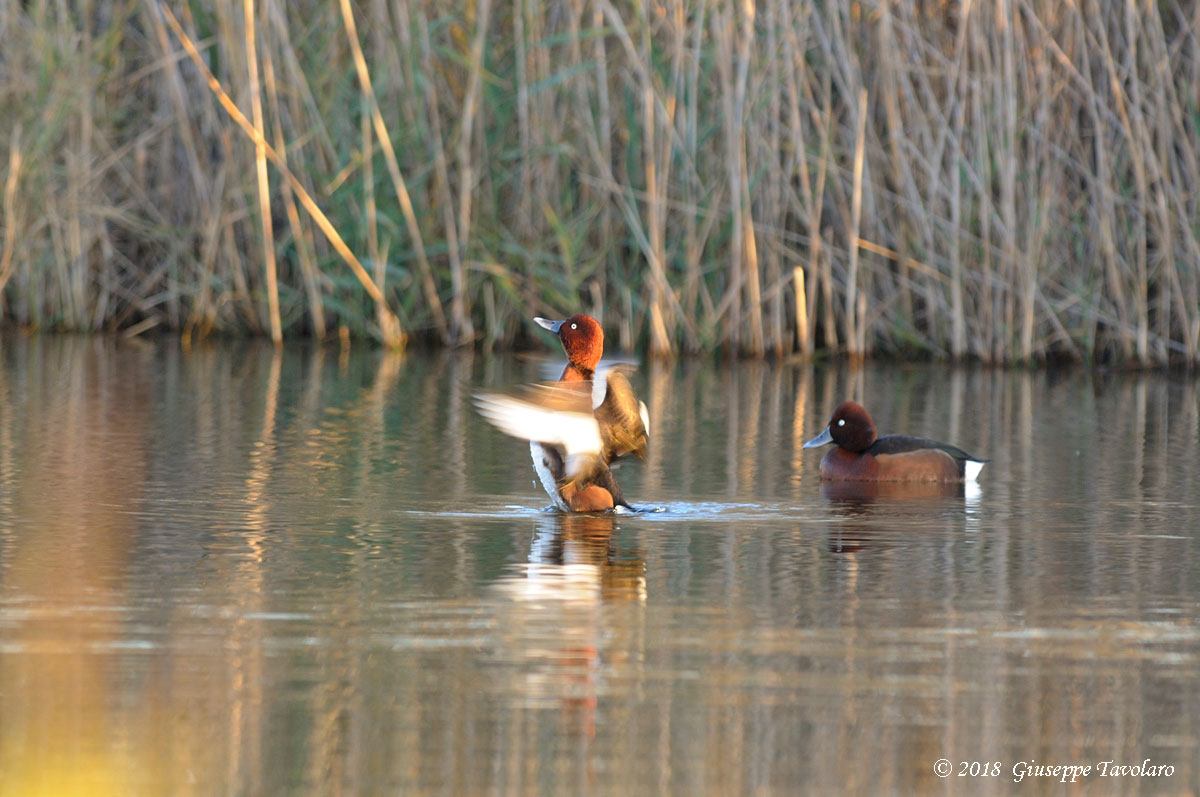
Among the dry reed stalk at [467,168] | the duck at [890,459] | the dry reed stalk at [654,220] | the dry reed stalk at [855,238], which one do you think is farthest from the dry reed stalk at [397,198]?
the duck at [890,459]

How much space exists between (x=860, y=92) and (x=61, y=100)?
472 centimetres

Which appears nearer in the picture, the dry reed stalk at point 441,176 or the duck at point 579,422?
the duck at point 579,422

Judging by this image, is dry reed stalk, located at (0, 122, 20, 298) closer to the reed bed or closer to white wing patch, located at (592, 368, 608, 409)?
the reed bed

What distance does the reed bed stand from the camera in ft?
37.0

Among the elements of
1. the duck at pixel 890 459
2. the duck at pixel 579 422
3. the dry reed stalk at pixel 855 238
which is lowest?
the duck at pixel 890 459

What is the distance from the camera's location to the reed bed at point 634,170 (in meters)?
11.3

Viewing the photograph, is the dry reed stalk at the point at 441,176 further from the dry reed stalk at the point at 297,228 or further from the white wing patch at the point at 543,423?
the white wing patch at the point at 543,423

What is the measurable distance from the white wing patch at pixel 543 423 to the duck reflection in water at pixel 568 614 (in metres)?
0.24

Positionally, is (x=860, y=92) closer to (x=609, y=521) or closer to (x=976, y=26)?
(x=976, y=26)

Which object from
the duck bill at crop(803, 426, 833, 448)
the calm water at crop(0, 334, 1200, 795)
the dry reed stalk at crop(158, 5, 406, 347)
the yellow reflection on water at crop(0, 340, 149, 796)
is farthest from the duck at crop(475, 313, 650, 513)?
the dry reed stalk at crop(158, 5, 406, 347)

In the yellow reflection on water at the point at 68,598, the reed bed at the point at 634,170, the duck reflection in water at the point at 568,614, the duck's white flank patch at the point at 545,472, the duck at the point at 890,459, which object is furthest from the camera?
the reed bed at the point at 634,170

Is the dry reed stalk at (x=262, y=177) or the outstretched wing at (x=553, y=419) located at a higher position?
the dry reed stalk at (x=262, y=177)

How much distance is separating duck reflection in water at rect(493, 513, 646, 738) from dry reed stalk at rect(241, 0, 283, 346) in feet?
21.0

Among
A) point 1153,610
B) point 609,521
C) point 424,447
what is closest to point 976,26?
point 424,447
